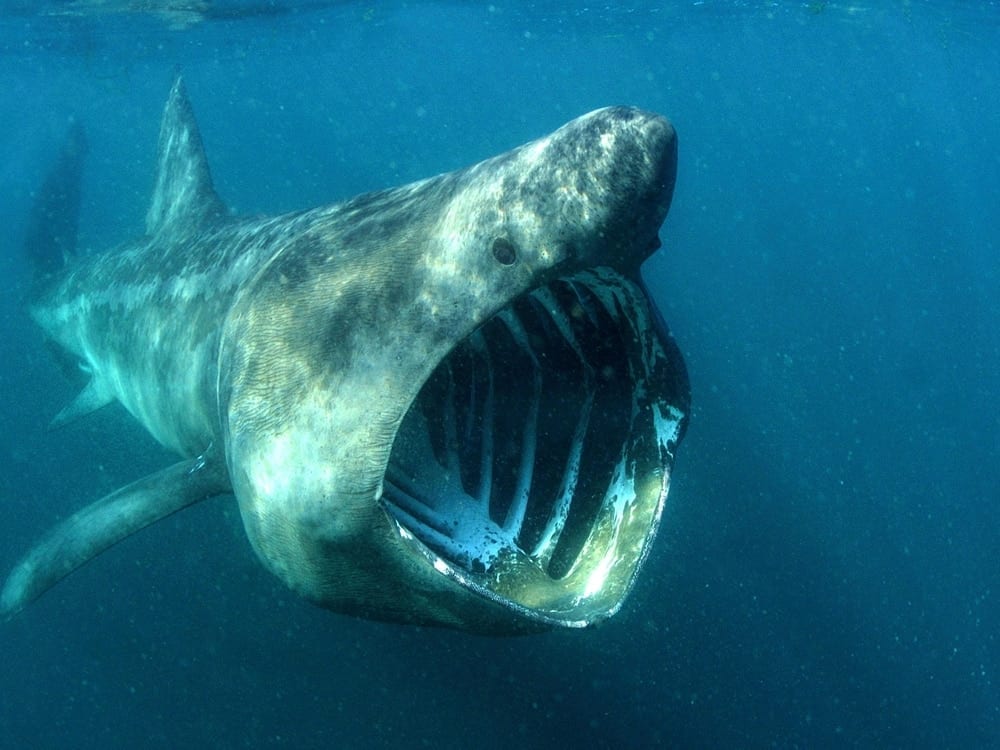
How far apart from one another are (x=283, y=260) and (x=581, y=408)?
1.48 meters

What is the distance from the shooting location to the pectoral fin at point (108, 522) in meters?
3.83

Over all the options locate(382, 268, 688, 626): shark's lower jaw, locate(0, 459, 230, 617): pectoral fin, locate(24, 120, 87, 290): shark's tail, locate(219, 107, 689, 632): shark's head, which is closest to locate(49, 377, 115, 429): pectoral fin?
locate(0, 459, 230, 617): pectoral fin

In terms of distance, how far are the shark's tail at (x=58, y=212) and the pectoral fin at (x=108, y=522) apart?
7.24 meters

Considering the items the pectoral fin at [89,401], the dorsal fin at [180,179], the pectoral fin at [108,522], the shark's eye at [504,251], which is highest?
the shark's eye at [504,251]

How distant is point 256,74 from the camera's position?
44.0 meters

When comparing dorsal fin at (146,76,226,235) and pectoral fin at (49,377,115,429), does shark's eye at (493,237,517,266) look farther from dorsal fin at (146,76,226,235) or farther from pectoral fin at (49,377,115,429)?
pectoral fin at (49,377,115,429)

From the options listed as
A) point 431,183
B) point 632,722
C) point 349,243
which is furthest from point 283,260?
point 632,722

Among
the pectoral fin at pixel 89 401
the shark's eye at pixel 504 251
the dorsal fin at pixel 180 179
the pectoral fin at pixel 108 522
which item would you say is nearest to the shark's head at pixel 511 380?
the shark's eye at pixel 504 251

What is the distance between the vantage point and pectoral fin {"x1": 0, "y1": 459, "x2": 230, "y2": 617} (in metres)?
3.83

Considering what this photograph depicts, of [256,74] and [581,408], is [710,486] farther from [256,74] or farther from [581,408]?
[256,74]

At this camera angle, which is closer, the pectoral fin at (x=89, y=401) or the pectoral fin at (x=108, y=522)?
the pectoral fin at (x=108, y=522)

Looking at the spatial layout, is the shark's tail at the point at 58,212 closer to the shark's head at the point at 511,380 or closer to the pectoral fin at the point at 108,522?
the pectoral fin at the point at 108,522

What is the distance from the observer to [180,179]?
22.0ft

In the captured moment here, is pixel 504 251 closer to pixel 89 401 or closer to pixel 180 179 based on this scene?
pixel 180 179
